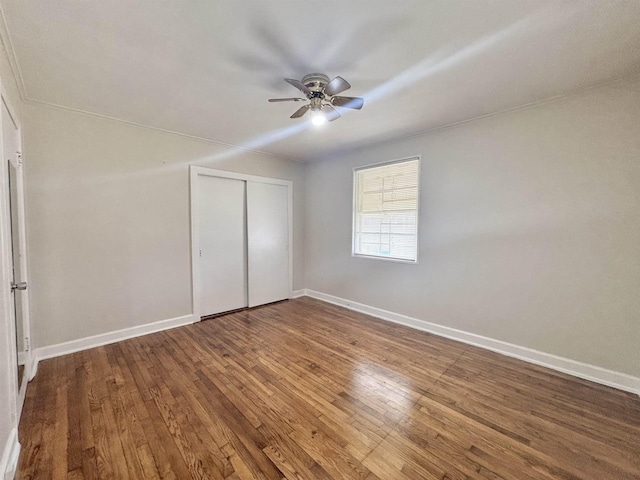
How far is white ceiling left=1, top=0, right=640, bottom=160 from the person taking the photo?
1.45 m

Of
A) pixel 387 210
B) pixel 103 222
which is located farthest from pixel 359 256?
pixel 103 222

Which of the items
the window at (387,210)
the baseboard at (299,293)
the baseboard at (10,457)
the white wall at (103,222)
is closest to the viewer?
the baseboard at (10,457)

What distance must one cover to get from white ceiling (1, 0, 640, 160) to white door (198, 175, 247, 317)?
51.6 inches

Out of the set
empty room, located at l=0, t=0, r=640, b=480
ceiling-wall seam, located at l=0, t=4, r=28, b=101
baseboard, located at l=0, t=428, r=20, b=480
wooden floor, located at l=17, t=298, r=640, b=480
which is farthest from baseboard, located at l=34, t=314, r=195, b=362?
ceiling-wall seam, located at l=0, t=4, r=28, b=101

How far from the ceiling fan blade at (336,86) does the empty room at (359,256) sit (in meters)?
0.02

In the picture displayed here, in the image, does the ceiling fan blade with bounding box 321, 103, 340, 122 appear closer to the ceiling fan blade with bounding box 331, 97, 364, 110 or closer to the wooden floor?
the ceiling fan blade with bounding box 331, 97, 364, 110

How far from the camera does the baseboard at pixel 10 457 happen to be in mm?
1272

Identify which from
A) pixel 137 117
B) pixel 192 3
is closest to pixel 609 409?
pixel 192 3

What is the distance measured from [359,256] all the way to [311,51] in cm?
287

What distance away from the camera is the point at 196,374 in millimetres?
2316

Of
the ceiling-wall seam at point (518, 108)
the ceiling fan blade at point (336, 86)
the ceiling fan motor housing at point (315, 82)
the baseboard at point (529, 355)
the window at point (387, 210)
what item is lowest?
the baseboard at point (529, 355)

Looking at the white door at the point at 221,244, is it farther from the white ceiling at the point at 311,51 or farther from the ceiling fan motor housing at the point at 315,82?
the ceiling fan motor housing at the point at 315,82

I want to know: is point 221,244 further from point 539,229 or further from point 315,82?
point 539,229

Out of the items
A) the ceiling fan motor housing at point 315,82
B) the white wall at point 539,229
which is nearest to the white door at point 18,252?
the ceiling fan motor housing at point 315,82
